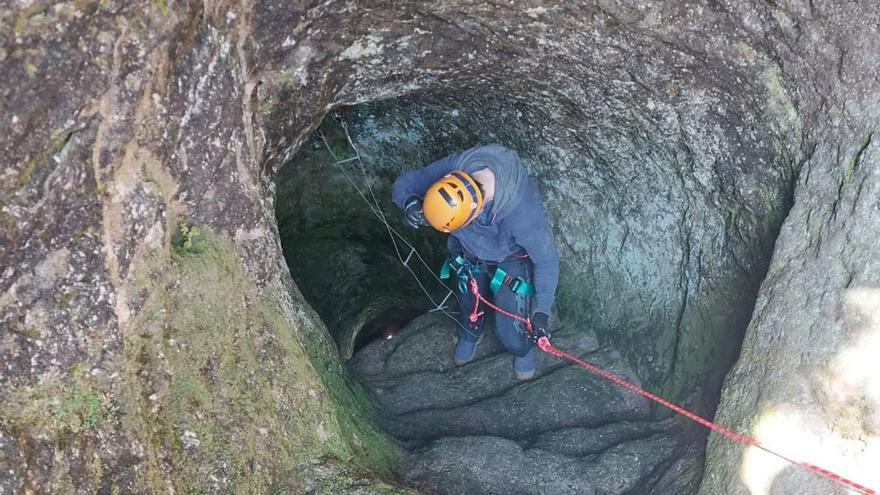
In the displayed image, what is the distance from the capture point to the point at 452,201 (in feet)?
16.0

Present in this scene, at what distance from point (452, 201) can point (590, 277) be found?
8.84ft

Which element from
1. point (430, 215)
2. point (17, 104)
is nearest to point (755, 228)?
point (430, 215)

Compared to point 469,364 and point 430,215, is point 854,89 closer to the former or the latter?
point 430,215

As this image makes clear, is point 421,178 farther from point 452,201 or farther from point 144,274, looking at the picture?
point 144,274

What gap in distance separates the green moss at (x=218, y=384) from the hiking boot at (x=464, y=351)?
2.71 m

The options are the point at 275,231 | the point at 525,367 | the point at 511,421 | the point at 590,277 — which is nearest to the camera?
the point at 275,231

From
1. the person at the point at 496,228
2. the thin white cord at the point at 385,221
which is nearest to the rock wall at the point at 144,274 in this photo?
the person at the point at 496,228

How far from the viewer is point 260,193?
15.2 ft

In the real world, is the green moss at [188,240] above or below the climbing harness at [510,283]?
above

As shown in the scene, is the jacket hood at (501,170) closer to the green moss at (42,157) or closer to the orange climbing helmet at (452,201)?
the orange climbing helmet at (452,201)

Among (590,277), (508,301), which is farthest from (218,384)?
(590,277)

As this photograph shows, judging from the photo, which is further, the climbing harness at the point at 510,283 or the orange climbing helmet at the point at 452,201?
the climbing harness at the point at 510,283

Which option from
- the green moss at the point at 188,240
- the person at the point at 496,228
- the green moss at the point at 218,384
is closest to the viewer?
the green moss at the point at 218,384

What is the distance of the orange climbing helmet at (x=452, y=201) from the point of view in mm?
4875
